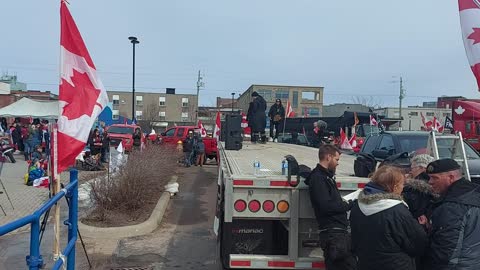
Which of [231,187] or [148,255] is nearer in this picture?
[231,187]

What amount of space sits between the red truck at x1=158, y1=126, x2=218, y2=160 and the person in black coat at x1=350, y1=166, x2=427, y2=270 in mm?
19464

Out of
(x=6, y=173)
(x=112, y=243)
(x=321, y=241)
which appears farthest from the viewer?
(x=6, y=173)

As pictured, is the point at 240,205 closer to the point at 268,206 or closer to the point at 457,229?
the point at 268,206

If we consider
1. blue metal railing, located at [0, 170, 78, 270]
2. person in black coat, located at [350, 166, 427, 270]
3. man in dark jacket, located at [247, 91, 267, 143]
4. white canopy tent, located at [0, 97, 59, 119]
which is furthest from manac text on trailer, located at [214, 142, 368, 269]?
white canopy tent, located at [0, 97, 59, 119]

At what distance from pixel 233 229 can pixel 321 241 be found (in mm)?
911

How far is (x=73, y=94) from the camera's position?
517cm

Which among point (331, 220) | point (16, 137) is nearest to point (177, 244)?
point (331, 220)

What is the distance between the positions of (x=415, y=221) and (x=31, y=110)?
92.7 ft

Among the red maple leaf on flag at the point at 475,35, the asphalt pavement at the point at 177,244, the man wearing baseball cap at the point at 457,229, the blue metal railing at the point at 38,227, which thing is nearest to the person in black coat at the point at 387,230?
the man wearing baseball cap at the point at 457,229

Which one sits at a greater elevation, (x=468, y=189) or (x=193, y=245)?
(x=468, y=189)

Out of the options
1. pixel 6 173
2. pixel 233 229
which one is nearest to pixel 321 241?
pixel 233 229

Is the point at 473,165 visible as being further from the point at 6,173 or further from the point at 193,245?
the point at 6,173

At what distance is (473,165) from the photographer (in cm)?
830

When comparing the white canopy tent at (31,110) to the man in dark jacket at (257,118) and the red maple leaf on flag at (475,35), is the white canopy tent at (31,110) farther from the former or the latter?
the red maple leaf on flag at (475,35)
